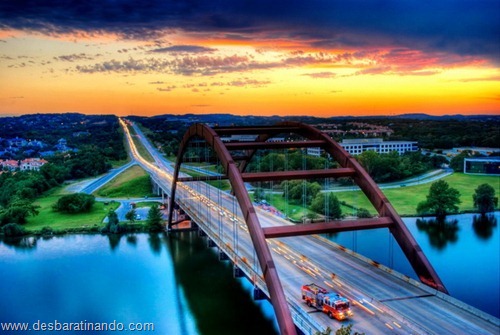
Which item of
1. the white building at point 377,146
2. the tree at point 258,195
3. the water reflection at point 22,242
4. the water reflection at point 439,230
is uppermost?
the white building at point 377,146

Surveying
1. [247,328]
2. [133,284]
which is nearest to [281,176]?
[247,328]

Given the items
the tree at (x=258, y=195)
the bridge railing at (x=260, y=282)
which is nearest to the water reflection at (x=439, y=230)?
the tree at (x=258, y=195)

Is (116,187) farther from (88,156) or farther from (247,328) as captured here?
(247,328)

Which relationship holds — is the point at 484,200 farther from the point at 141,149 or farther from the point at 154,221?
the point at 141,149

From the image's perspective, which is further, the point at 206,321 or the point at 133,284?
the point at 133,284

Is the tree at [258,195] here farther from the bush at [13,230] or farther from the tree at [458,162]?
the tree at [458,162]
